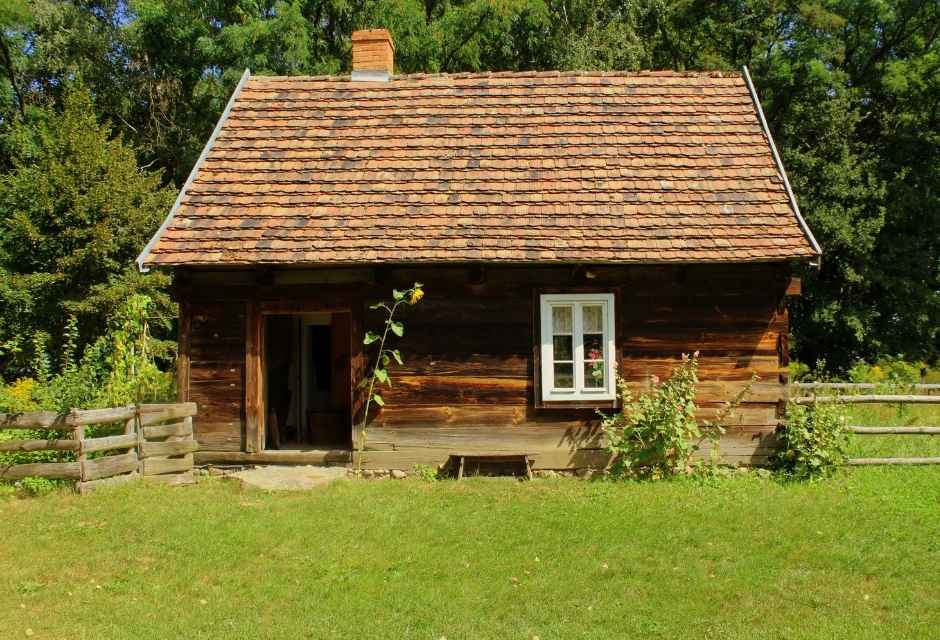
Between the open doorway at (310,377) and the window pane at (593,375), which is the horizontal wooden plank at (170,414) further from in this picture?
the window pane at (593,375)

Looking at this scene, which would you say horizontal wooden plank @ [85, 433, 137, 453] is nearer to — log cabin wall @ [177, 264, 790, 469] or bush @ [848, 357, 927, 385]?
log cabin wall @ [177, 264, 790, 469]

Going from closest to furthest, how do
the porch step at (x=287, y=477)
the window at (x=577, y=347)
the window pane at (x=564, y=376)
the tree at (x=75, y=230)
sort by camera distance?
1. the porch step at (x=287, y=477)
2. the window at (x=577, y=347)
3. the window pane at (x=564, y=376)
4. the tree at (x=75, y=230)

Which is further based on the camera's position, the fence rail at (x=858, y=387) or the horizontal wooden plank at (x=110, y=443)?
the fence rail at (x=858, y=387)

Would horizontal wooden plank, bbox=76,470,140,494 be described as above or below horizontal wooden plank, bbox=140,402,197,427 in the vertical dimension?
below

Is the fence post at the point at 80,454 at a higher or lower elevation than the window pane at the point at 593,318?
lower

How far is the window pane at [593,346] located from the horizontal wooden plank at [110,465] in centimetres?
595

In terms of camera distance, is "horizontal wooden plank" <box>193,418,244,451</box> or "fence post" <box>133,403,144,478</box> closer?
"fence post" <box>133,403,144,478</box>

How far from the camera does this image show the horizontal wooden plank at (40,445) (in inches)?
372

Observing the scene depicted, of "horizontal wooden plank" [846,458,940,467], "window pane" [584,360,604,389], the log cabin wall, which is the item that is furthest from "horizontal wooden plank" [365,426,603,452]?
"horizontal wooden plank" [846,458,940,467]

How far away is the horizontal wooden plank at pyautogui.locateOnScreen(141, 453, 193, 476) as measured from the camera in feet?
33.3

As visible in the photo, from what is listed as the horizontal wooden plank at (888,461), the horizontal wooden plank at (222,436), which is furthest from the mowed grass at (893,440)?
the horizontal wooden plank at (222,436)

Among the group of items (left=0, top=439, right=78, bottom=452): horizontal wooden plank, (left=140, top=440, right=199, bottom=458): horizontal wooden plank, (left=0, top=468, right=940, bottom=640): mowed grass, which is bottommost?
(left=0, top=468, right=940, bottom=640): mowed grass

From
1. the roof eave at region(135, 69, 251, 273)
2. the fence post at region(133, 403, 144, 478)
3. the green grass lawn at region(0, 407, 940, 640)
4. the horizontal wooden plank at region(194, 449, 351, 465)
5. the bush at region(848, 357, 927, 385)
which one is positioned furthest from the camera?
the bush at region(848, 357, 927, 385)

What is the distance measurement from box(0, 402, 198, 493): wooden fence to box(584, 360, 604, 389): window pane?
5.26 meters
